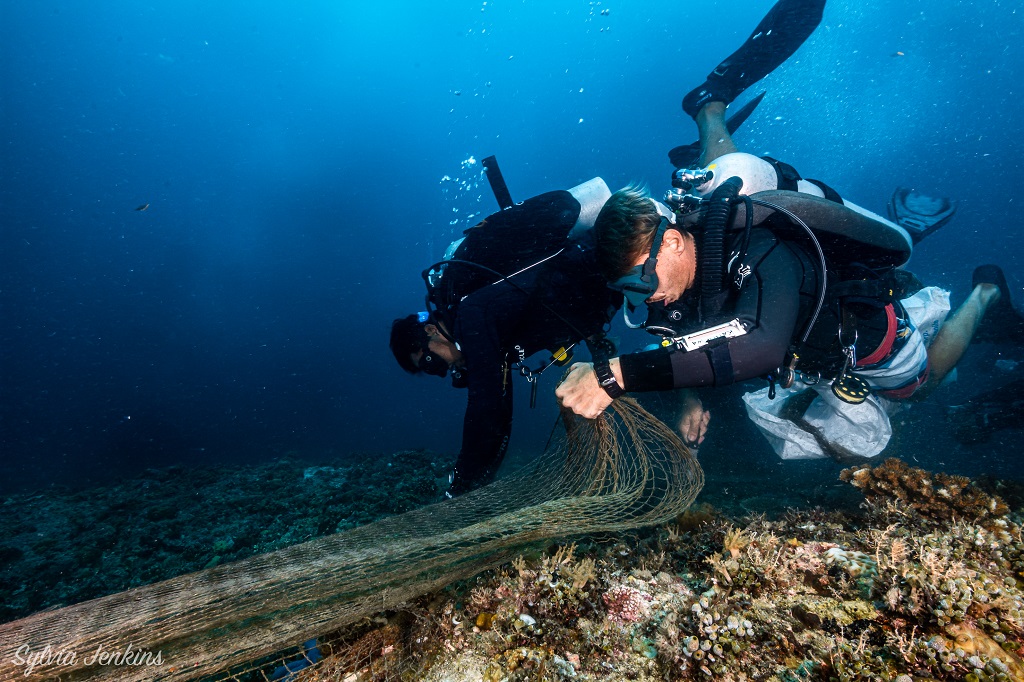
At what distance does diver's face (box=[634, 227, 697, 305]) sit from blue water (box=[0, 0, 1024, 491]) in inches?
→ 1596

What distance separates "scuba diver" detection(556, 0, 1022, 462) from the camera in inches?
104

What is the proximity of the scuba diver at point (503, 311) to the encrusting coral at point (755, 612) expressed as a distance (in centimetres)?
166

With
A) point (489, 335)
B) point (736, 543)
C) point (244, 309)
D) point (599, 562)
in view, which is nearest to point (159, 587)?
point (599, 562)

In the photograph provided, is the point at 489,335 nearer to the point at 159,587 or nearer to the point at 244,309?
the point at 159,587

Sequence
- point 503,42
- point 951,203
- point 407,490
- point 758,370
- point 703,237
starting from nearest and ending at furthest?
point 758,370, point 703,237, point 951,203, point 407,490, point 503,42

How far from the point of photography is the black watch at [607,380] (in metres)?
2.69

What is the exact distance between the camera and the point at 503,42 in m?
83.4

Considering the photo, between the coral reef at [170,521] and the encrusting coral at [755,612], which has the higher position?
the encrusting coral at [755,612]

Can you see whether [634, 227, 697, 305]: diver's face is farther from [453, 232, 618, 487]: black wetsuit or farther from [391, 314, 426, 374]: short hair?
[391, 314, 426, 374]: short hair

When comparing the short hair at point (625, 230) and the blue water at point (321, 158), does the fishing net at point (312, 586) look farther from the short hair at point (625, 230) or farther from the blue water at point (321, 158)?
the blue water at point (321, 158)

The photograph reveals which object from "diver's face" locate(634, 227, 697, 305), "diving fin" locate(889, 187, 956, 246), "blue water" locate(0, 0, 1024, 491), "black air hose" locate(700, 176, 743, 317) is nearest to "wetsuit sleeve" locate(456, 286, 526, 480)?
"diver's face" locate(634, 227, 697, 305)

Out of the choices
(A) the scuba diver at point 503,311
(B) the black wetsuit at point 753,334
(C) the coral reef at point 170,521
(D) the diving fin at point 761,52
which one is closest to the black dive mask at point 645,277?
(B) the black wetsuit at point 753,334

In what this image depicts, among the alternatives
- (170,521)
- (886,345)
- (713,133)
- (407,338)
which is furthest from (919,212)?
(170,521)

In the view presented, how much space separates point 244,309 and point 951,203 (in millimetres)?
80668
